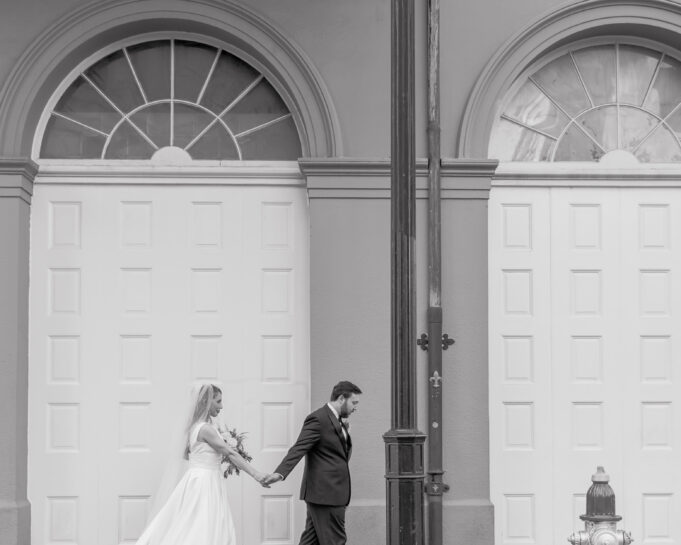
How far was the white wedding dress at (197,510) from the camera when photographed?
1000 centimetres

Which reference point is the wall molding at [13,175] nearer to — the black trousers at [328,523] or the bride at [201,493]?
the bride at [201,493]

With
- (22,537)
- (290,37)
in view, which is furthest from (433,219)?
Answer: (22,537)

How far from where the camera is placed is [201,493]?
33.2ft

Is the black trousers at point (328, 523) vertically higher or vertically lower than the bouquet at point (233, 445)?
lower

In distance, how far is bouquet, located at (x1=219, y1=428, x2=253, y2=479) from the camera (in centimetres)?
1053

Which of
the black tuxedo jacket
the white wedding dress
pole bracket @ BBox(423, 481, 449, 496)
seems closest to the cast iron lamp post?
the black tuxedo jacket

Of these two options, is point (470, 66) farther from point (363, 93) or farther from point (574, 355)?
point (574, 355)

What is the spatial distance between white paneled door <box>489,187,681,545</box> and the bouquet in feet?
7.21

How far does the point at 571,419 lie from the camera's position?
11539 millimetres

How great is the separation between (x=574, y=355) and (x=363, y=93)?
2.90m

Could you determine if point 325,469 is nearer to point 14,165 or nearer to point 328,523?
point 328,523

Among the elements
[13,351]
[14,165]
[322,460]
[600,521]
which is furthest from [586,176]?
[13,351]

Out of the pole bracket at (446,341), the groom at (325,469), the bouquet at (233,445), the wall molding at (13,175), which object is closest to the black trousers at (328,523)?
the groom at (325,469)

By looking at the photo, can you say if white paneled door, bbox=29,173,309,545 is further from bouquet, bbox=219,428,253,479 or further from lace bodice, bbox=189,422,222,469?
lace bodice, bbox=189,422,222,469
